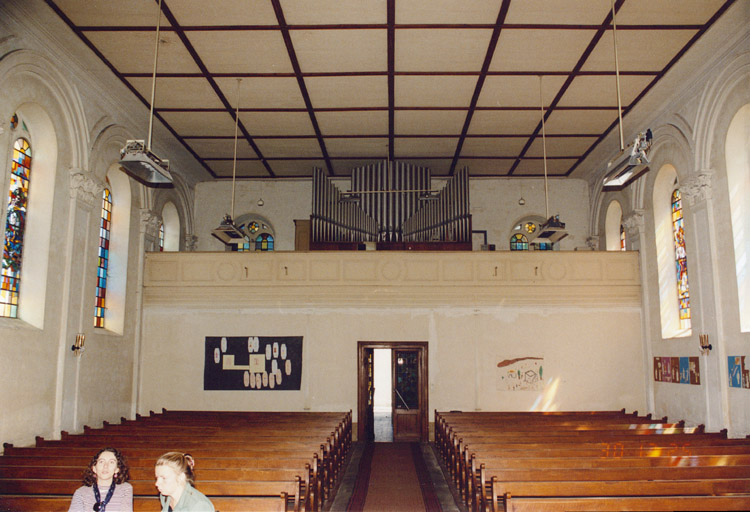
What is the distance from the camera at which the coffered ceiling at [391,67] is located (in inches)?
324

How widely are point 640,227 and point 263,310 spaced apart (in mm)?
8088

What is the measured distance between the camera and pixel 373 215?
48.9 ft

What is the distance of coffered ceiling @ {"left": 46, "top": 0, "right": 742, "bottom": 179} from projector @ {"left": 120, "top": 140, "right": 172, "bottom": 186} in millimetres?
2174

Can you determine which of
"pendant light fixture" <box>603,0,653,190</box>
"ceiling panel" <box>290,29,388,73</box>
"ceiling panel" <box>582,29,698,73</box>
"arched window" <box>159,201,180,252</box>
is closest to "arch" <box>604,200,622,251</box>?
"ceiling panel" <box>582,29,698,73</box>

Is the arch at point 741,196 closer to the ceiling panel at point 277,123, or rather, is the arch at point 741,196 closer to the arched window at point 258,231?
the ceiling panel at point 277,123

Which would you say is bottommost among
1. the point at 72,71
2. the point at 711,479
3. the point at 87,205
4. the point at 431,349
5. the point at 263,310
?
the point at 711,479

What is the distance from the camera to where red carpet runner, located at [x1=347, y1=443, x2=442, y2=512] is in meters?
7.61

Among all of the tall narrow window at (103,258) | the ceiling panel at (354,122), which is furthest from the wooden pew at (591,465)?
the tall narrow window at (103,258)

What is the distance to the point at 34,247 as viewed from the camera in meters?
9.07

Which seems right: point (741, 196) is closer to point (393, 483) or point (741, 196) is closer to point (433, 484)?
point (433, 484)

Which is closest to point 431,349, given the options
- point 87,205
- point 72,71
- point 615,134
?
point 615,134

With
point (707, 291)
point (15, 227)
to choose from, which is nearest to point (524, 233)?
point (707, 291)

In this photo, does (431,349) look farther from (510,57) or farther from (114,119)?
(114,119)

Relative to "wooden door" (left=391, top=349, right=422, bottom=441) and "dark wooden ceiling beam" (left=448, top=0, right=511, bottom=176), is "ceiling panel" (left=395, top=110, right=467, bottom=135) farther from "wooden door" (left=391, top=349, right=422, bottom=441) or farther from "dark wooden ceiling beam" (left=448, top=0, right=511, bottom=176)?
"wooden door" (left=391, top=349, right=422, bottom=441)
